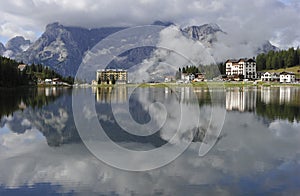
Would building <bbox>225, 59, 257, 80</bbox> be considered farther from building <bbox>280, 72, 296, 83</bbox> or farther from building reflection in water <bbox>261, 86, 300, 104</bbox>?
building reflection in water <bbox>261, 86, 300, 104</bbox>

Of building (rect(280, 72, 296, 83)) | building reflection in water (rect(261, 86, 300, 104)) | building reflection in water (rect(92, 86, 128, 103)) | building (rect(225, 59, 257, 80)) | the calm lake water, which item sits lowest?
the calm lake water

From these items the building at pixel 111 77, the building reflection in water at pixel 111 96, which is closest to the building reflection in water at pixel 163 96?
the building reflection in water at pixel 111 96

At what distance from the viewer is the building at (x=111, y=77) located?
404 feet

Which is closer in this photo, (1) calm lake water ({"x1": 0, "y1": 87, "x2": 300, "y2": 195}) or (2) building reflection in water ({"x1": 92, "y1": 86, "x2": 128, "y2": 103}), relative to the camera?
(1) calm lake water ({"x1": 0, "y1": 87, "x2": 300, "y2": 195})

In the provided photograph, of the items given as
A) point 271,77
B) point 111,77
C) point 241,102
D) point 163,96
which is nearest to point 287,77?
point 271,77

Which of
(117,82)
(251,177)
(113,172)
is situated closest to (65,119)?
(113,172)

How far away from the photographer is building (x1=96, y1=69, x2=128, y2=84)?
12308cm

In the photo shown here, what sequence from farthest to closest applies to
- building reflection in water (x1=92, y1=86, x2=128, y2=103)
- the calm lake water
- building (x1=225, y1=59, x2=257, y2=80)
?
building (x1=225, y1=59, x2=257, y2=80), building reflection in water (x1=92, y1=86, x2=128, y2=103), the calm lake water

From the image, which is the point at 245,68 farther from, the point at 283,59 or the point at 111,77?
the point at 111,77

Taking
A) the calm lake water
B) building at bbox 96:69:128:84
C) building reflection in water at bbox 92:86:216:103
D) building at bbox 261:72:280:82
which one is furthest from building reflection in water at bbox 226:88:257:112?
building at bbox 96:69:128:84

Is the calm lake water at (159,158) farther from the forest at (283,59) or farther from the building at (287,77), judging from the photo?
the forest at (283,59)

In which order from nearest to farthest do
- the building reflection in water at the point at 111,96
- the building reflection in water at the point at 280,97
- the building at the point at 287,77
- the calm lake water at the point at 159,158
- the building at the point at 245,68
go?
the calm lake water at the point at 159,158 < the building reflection in water at the point at 280,97 < the building reflection in water at the point at 111,96 < the building at the point at 287,77 < the building at the point at 245,68

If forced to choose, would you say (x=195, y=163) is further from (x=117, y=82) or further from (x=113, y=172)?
(x=117, y=82)

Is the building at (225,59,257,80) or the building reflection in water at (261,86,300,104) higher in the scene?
the building at (225,59,257,80)
